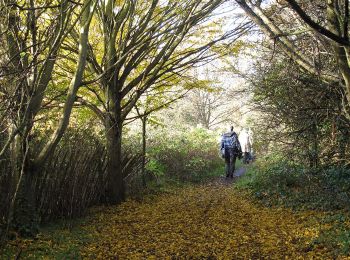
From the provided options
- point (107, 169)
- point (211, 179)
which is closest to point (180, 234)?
point (107, 169)

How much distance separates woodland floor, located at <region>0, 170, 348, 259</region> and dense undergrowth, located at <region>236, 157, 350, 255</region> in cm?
18

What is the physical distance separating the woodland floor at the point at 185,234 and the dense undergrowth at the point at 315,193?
0.60ft

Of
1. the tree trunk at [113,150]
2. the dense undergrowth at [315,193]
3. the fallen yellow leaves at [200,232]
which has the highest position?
the tree trunk at [113,150]

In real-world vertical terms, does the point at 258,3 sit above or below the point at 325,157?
above

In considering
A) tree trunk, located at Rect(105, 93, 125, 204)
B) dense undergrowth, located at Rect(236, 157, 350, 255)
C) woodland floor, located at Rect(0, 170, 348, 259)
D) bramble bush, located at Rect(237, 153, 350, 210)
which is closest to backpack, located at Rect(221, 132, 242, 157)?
dense undergrowth, located at Rect(236, 157, 350, 255)

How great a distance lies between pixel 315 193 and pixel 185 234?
2.96 m

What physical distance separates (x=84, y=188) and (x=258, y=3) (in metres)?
4.41

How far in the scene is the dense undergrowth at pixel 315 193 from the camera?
16.5 feet

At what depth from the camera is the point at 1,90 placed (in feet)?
14.9

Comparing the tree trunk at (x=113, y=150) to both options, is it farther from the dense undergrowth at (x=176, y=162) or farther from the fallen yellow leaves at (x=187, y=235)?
the dense undergrowth at (x=176, y=162)

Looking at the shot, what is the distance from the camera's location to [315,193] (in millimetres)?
A: 7191

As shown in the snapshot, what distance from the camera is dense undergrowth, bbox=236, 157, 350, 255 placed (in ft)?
16.5

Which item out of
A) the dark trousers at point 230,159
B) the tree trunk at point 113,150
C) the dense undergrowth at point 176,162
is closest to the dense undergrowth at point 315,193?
the dense undergrowth at point 176,162

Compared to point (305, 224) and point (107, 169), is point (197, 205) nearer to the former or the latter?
point (107, 169)
